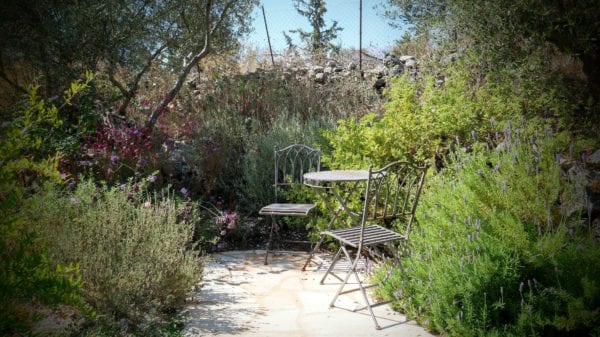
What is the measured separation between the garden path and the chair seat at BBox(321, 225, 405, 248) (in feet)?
1.65

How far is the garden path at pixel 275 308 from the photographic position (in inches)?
139

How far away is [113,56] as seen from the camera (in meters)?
7.65

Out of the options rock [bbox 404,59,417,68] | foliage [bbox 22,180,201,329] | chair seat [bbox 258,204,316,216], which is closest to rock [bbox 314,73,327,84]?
rock [bbox 404,59,417,68]

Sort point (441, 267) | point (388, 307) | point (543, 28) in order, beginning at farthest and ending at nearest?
point (543, 28) → point (388, 307) → point (441, 267)

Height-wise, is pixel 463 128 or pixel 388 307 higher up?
pixel 463 128

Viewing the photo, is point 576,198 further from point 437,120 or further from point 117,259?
point 117,259

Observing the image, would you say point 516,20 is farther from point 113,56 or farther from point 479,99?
point 113,56

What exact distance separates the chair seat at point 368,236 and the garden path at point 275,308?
50 cm

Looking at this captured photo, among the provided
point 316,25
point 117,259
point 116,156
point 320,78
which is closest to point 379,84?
point 320,78

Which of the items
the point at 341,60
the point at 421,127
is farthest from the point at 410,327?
the point at 341,60

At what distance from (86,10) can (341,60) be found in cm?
613

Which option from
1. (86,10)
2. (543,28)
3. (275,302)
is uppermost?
(86,10)

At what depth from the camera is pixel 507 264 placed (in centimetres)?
323

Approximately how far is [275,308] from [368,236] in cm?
89
